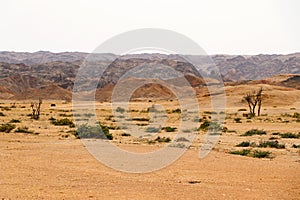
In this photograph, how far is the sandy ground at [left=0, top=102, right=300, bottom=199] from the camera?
11344mm

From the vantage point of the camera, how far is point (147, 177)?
45.5 feet

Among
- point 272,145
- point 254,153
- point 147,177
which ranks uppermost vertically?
point 272,145

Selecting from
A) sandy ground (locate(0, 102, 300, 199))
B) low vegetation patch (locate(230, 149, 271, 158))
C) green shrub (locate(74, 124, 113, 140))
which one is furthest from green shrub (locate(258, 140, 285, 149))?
green shrub (locate(74, 124, 113, 140))

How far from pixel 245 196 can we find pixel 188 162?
5.83 m

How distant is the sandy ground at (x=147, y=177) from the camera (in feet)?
37.2

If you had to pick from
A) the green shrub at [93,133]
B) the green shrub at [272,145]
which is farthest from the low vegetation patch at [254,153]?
the green shrub at [93,133]

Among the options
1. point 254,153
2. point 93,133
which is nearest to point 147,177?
point 254,153

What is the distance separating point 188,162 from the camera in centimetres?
1698

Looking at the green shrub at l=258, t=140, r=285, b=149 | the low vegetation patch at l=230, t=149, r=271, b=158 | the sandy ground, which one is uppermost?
the green shrub at l=258, t=140, r=285, b=149

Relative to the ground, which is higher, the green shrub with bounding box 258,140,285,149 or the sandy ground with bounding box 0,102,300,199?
the green shrub with bounding box 258,140,285,149

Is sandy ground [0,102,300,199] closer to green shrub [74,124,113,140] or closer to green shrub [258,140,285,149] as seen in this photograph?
green shrub [258,140,285,149]

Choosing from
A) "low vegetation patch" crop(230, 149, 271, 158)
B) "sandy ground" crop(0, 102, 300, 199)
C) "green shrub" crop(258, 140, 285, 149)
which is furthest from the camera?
"green shrub" crop(258, 140, 285, 149)

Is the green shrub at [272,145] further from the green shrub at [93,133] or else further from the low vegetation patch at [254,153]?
the green shrub at [93,133]

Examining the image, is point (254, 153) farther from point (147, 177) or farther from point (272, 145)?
point (147, 177)
